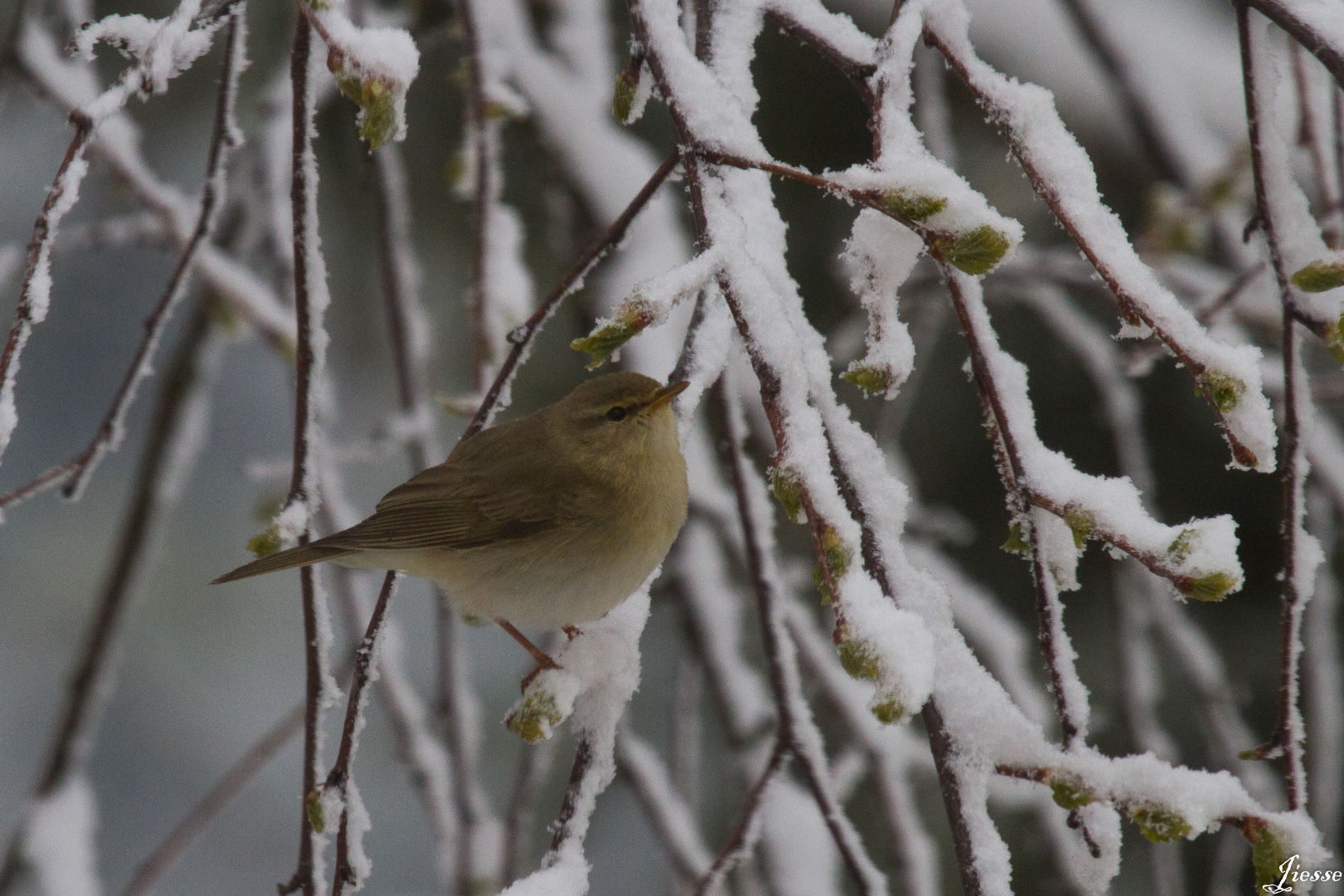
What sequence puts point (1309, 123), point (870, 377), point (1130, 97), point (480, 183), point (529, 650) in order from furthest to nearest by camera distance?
point (1130, 97) < point (529, 650) < point (480, 183) < point (1309, 123) < point (870, 377)

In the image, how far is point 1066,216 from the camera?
3.72 feet

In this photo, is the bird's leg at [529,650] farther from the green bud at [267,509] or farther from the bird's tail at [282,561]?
the green bud at [267,509]

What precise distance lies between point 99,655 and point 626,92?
7.20 ft

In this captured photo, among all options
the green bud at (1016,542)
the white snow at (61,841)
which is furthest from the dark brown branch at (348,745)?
the white snow at (61,841)

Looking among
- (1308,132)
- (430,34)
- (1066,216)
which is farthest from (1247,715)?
(1066,216)

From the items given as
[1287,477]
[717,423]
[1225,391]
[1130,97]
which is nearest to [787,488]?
[1225,391]

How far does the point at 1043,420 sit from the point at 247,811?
3.67 m

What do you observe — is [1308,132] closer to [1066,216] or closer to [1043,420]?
[1066,216]

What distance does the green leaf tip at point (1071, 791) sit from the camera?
3.61 feet

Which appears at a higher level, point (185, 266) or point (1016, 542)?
point (185, 266)

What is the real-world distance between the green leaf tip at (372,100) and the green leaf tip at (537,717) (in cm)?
64

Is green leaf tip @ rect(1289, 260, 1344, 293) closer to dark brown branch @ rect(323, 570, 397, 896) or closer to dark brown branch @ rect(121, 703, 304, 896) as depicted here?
dark brown branch @ rect(323, 570, 397, 896)

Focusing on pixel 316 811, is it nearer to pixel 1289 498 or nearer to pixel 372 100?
pixel 372 100

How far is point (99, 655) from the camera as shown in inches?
116
